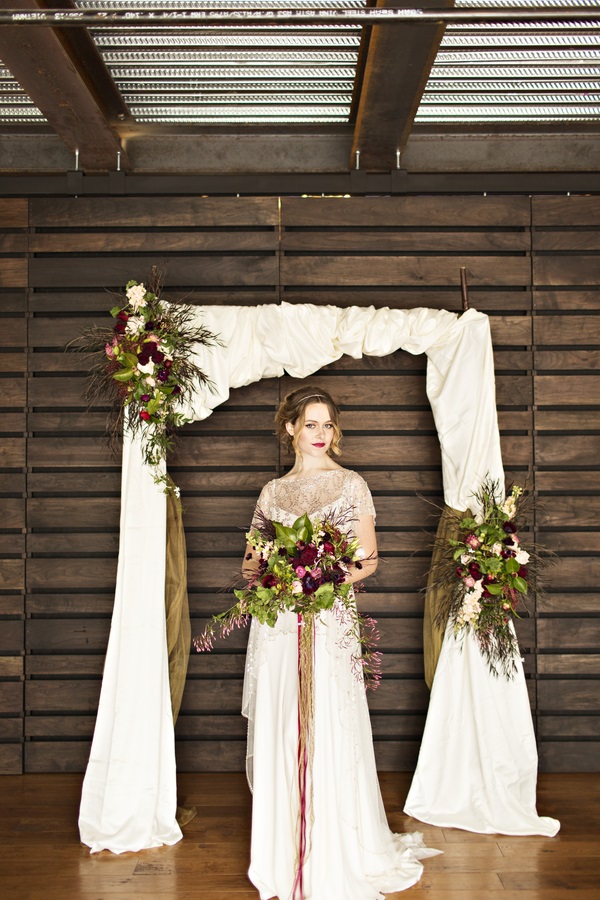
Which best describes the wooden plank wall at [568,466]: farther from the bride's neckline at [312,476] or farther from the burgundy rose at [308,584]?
the burgundy rose at [308,584]

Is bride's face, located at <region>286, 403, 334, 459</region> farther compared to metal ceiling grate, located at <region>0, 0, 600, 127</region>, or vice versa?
metal ceiling grate, located at <region>0, 0, 600, 127</region>

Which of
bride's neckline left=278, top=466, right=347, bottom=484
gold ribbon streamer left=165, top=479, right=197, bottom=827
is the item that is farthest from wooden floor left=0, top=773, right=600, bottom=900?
bride's neckline left=278, top=466, right=347, bottom=484

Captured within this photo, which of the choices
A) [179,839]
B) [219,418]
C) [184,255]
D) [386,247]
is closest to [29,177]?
[184,255]

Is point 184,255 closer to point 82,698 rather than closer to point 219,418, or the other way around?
point 219,418

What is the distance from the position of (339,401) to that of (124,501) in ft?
4.89

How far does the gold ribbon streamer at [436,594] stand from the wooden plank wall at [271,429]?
31cm

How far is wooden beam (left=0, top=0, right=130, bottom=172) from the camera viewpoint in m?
3.85

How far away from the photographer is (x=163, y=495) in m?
4.31

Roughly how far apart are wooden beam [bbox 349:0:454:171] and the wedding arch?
1.04m

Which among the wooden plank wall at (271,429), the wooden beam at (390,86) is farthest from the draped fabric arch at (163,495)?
the wooden beam at (390,86)

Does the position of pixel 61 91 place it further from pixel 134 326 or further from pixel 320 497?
pixel 320 497

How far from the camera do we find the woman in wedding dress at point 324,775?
3414mm

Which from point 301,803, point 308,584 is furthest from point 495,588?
point 301,803

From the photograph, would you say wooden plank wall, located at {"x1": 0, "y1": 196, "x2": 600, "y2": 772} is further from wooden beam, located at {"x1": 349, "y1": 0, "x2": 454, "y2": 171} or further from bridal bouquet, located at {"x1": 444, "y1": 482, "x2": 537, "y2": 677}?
bridal bouquet, located at {"x1": 444, "y1": 482, "x2": 537, "y2": 677}
